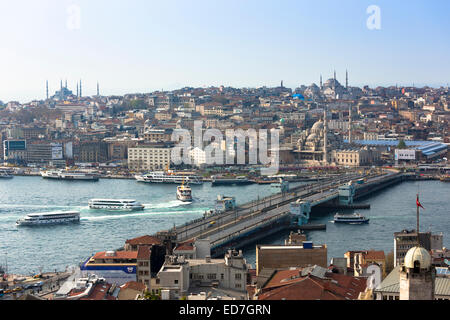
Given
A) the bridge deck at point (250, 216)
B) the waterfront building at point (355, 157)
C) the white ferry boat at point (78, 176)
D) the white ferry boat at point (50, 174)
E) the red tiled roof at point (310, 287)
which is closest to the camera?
the red tiled roof at point (310, 287)

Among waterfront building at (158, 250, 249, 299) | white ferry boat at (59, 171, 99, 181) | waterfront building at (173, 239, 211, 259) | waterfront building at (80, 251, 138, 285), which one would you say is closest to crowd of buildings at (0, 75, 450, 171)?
white ferry boat at (59, 171, 99, 181)

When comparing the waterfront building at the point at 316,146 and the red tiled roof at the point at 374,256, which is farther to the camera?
the waterfront building at the point at 316,146

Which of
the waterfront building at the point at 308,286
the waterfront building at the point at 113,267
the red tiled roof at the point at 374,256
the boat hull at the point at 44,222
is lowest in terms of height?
the boat hull at the point at 44,222

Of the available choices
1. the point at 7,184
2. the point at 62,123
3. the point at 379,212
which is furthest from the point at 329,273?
the point at 62,123

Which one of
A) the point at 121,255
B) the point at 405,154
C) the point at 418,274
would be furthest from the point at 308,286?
the point at 405,154

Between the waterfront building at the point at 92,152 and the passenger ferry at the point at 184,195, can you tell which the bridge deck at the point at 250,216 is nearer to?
the passenger ferry at the point at 184,195

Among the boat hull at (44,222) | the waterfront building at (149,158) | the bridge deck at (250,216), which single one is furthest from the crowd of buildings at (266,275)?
the waterfront building at (149,158)
